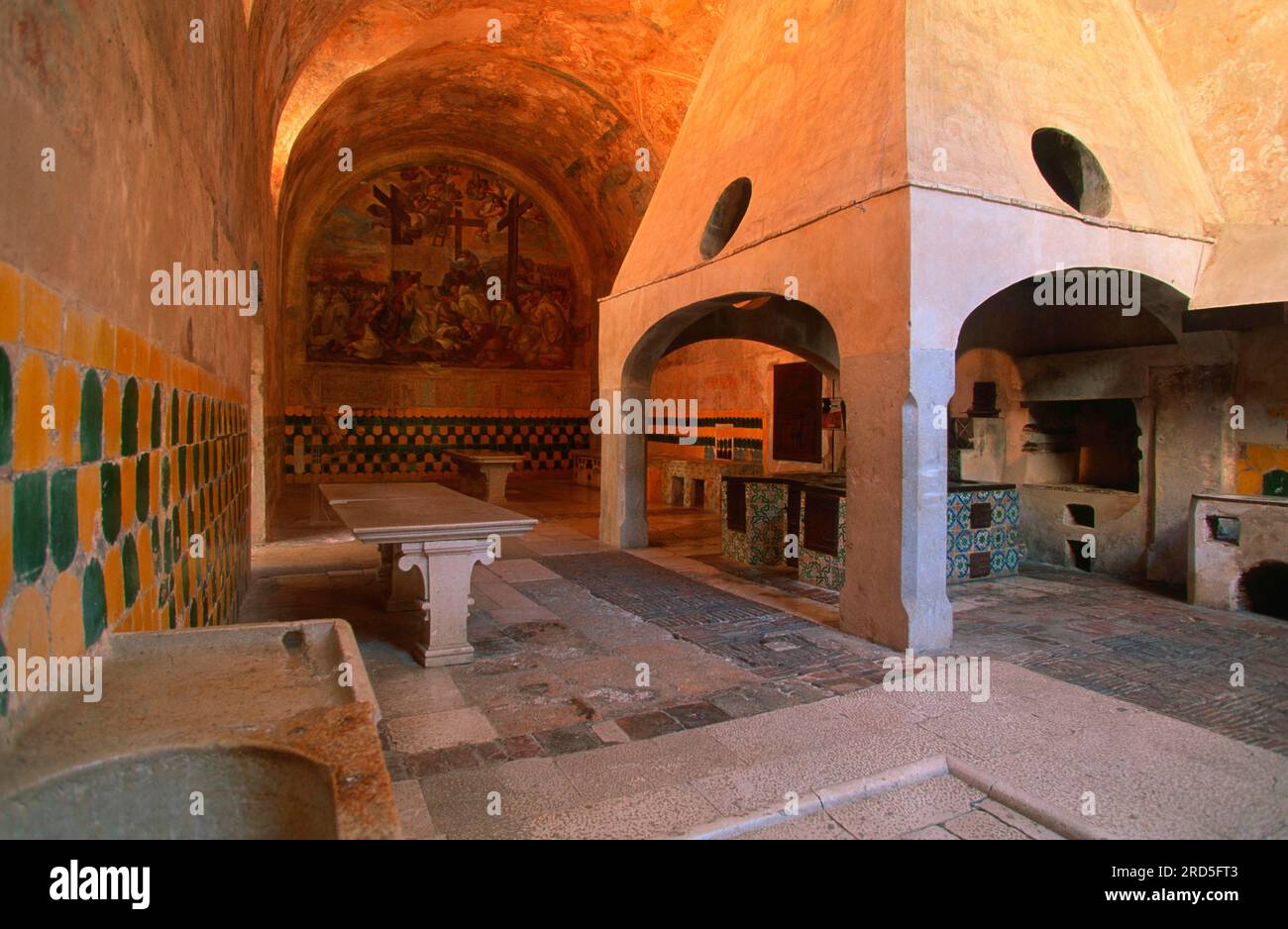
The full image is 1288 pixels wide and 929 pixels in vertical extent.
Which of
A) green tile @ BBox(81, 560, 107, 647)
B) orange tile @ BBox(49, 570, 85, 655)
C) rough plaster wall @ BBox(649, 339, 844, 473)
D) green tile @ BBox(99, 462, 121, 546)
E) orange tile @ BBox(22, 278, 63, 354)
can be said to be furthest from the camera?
rough plaster wall @ BBox(649, 339, 844, 473)

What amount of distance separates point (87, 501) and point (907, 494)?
4506 millimetres

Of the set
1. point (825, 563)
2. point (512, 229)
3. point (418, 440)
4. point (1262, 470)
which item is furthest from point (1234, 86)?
point (418, 440)

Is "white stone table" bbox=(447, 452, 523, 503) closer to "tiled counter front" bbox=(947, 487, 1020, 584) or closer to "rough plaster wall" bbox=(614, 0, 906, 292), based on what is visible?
"rough plaster wall" bbox=(614, 0, 906, 292)

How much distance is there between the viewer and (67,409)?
1.75m

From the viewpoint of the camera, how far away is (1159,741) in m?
3.71

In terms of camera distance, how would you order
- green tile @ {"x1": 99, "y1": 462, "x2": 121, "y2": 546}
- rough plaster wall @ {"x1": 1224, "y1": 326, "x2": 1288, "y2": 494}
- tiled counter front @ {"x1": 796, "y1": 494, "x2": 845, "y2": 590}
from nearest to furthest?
1. green tile @ {"x1": 99, "y1": 462, "x2": 121, "y2": 546}
2. rough plaster wall @ {"x1": 1224, "y1": 326, "x2": 1288, "y2": 494}
3. tiled counter front @ {"x1": 796, "y1": 494, "x2": 845, "y2": 590}

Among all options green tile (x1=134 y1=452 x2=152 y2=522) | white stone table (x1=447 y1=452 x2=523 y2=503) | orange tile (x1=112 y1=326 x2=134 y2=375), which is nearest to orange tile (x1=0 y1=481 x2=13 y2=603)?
orange tile (x1=112 y1=326 x2=134 y2=375)

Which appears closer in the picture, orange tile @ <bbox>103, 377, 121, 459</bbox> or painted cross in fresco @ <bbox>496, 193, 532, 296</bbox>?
orange tile @ <bbox>103, 377, 121, 459</bbox>

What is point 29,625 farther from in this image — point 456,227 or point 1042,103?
point 456,227

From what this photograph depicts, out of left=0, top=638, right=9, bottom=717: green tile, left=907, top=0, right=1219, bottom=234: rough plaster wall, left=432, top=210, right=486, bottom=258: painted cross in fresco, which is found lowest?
left=0, top=638, right=9, bottom=717: green tile

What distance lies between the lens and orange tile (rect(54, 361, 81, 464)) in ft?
5.55

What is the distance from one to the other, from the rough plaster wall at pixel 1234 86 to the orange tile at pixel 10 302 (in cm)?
796

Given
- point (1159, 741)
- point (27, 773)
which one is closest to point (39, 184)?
point (27, 773)

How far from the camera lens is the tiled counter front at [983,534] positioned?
7.55 metres
